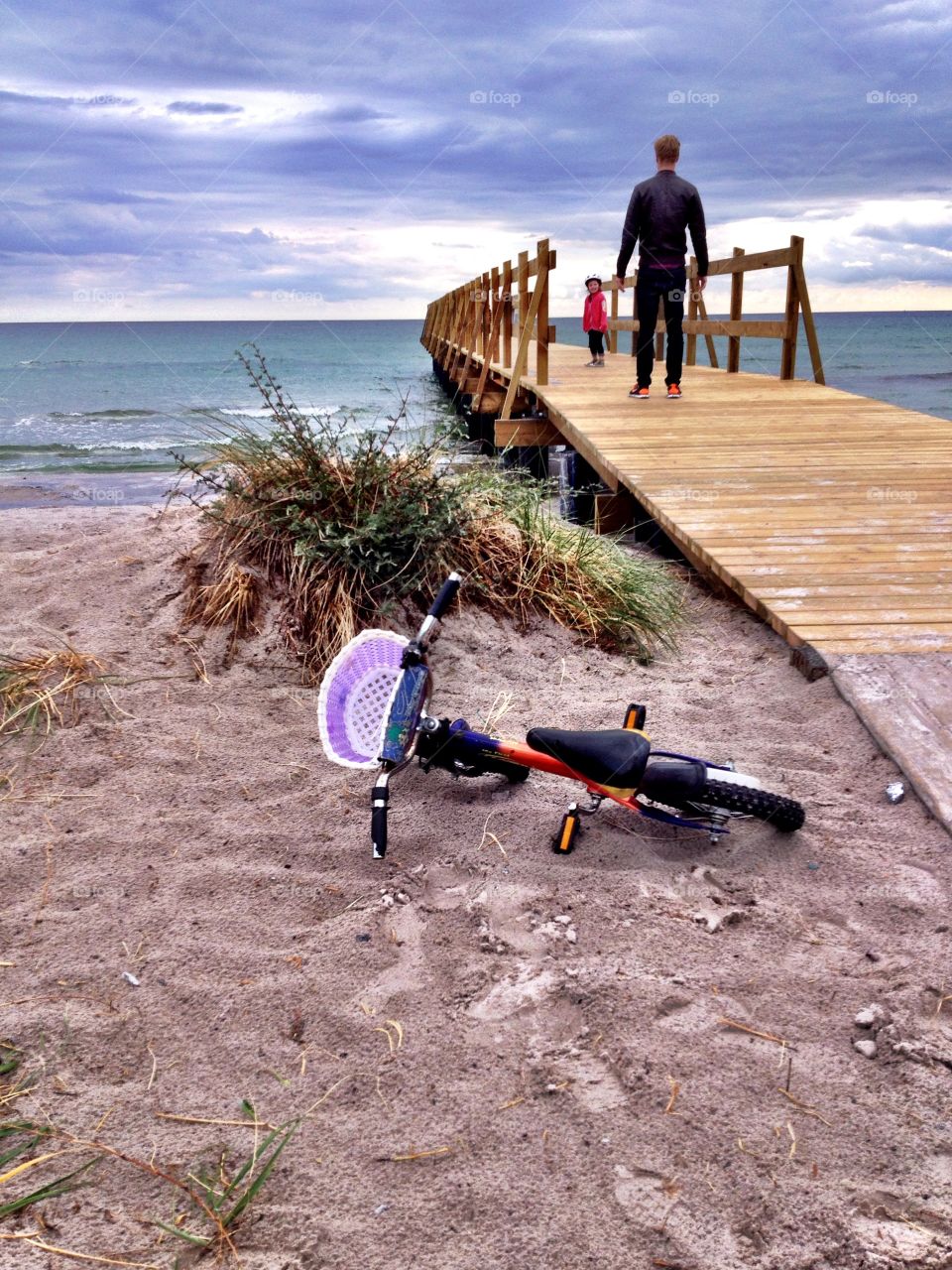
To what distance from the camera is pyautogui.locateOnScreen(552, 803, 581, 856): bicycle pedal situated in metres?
2.81

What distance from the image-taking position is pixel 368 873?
2.79 m

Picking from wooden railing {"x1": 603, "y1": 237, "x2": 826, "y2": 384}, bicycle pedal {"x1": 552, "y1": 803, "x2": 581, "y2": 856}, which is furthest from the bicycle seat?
wooden railing {"x1": 603, "y1": 237, "x2": 826, "y2": 384}

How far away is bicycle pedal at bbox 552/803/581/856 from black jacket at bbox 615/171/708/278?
256 inches

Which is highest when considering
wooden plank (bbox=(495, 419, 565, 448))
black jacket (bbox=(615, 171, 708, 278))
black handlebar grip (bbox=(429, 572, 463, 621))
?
black jacket (bbox=(615, 171, 708, 278))

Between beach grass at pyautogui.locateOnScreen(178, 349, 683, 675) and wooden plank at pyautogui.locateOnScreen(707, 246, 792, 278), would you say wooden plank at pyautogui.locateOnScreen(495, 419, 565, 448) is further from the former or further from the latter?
beach grass at pyautogui.locateOnScreen(178, 349, 683, 675)

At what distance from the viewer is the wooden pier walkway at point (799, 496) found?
3580mm

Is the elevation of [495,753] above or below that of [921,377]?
below

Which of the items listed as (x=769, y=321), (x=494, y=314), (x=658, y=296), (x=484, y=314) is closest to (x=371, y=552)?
(x=658, y=296)

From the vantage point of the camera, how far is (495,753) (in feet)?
9.48

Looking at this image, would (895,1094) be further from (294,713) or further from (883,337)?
(883,337)

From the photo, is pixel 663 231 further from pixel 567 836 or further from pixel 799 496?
pixel 567 836

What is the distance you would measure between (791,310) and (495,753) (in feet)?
29.8

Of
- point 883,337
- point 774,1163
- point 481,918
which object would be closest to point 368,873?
point 481,918

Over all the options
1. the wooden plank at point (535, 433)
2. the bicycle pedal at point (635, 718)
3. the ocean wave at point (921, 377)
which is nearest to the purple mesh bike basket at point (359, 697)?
the bicycle pedal at point (635, 718)
